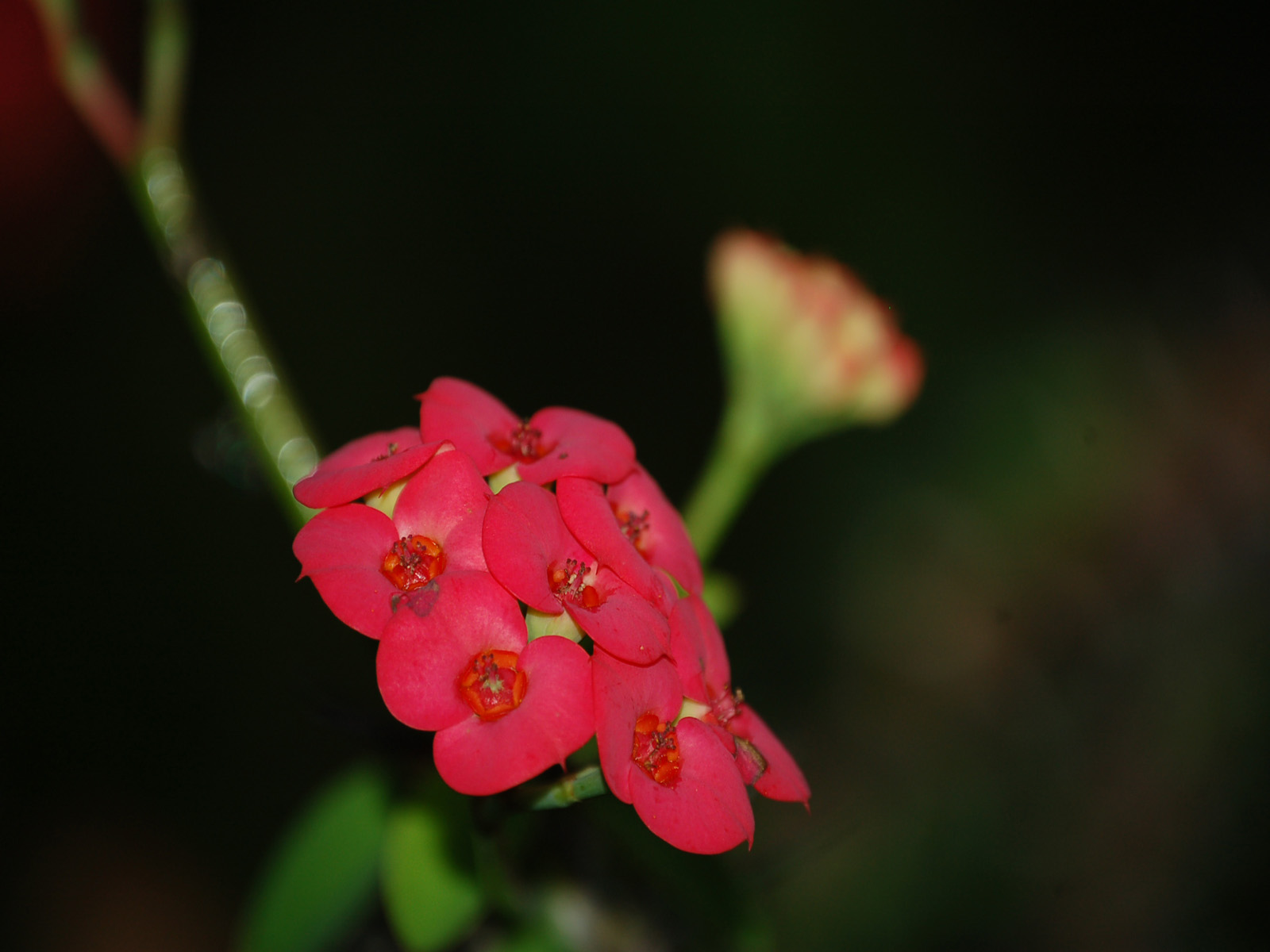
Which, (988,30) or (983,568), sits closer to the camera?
(983,568)

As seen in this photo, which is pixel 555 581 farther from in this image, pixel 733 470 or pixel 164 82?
pixel 164 82

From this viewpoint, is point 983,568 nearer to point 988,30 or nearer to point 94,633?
point 988,30

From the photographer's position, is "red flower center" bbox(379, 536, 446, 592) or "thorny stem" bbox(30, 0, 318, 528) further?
"thorny stem" bbox(30, 0, 318, 528)

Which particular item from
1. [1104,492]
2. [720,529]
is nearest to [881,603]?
[1104,492]

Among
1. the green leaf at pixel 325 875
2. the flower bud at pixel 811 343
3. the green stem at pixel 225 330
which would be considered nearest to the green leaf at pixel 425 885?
the green leaf at pixel 325 875

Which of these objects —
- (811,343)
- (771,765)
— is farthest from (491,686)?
(811,343)

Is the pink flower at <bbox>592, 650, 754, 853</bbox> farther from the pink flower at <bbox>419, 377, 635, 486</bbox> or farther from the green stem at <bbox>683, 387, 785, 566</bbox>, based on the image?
the green stem at <bbox>683, 387, 785, 566</bbox>

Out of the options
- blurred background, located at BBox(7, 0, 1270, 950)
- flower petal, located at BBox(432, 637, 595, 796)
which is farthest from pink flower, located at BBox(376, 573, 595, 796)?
blurred background, located at BBox(7, 0, 1270, 950)
